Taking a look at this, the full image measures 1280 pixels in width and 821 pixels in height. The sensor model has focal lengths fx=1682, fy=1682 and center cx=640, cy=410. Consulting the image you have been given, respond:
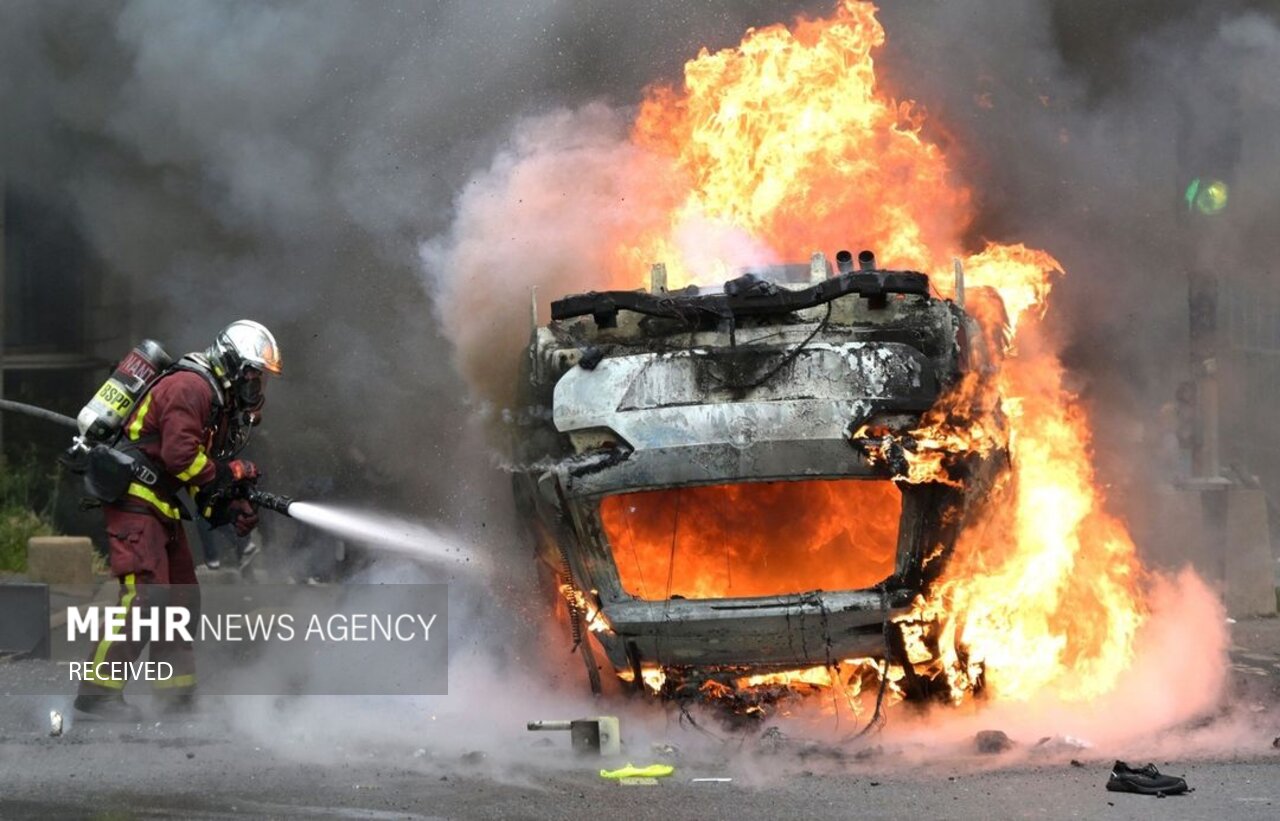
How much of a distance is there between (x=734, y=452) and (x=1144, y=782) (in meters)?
1.72

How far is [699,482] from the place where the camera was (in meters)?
5.91

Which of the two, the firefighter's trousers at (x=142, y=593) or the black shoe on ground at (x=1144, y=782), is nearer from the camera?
the black shoe on ground at (x=1144, y=782)


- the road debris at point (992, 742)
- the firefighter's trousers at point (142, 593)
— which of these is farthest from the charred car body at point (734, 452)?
the firefighter's trousers at point (142, 593)

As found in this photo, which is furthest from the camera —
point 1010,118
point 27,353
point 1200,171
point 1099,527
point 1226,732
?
point 27,353

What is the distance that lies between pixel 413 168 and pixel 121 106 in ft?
7.80

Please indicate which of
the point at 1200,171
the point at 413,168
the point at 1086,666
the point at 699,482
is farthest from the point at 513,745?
the point at 1200,171

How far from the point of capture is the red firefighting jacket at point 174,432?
272 inches

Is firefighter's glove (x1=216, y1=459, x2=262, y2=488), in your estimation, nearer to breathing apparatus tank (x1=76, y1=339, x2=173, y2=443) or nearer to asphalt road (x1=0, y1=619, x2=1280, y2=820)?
breathing apparatus tank (x1=76, y1=339, x2=173, y2=443)

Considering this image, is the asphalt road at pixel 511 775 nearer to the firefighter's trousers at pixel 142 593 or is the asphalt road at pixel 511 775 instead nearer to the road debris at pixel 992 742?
the road debris at pixel 992 742

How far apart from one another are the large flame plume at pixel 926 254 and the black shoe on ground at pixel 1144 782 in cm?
93

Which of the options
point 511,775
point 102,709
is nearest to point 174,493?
point 102,709

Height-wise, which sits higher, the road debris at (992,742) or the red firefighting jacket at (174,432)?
the red firefighting jacket at (174,432)

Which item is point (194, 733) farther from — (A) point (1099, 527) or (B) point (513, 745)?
(A) point (1099, 527)

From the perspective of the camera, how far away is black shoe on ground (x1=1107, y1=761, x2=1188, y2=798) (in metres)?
5.30
